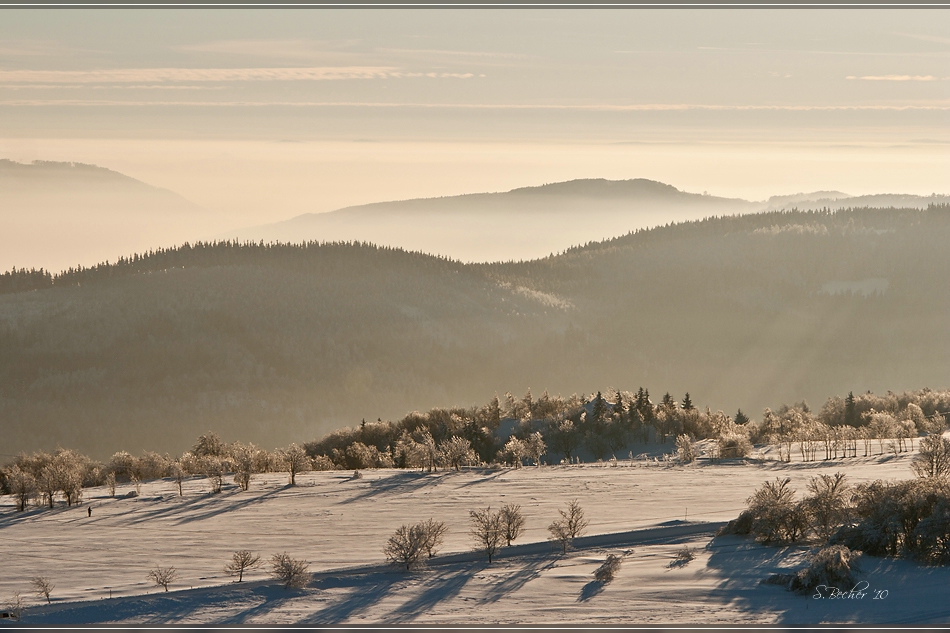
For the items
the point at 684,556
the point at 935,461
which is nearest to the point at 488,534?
the point at 684,556

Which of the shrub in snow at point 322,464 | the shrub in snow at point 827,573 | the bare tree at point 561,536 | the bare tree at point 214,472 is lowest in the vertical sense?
the shrub in snow at point 827,573

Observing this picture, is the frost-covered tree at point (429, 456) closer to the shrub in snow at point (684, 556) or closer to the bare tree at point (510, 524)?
the bare tree at point (510, 524)

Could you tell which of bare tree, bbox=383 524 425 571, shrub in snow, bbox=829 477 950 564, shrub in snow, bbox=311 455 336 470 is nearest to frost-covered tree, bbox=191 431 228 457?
shrub in snow, bbox=311 455 336 470

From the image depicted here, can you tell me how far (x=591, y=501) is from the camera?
7856cm

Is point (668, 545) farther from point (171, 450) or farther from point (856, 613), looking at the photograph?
point (171, 450)

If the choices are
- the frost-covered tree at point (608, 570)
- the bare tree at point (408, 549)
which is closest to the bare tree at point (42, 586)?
the bare tree at point (408, 549)

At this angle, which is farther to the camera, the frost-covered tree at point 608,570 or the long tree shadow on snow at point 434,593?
the frost-covered tree at point 608,570

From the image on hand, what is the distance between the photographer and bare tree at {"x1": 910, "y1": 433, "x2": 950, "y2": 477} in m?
74.2

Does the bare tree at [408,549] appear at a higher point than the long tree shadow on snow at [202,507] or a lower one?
lower

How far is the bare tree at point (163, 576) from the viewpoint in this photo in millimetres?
55750

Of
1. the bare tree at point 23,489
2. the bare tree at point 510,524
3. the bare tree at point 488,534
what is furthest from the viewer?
Result: the bare tree at point 23,489

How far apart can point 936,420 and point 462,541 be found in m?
74.2

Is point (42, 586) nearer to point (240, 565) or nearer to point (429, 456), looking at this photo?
point (240, 565)

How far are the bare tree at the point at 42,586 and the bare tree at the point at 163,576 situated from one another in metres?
5.76
